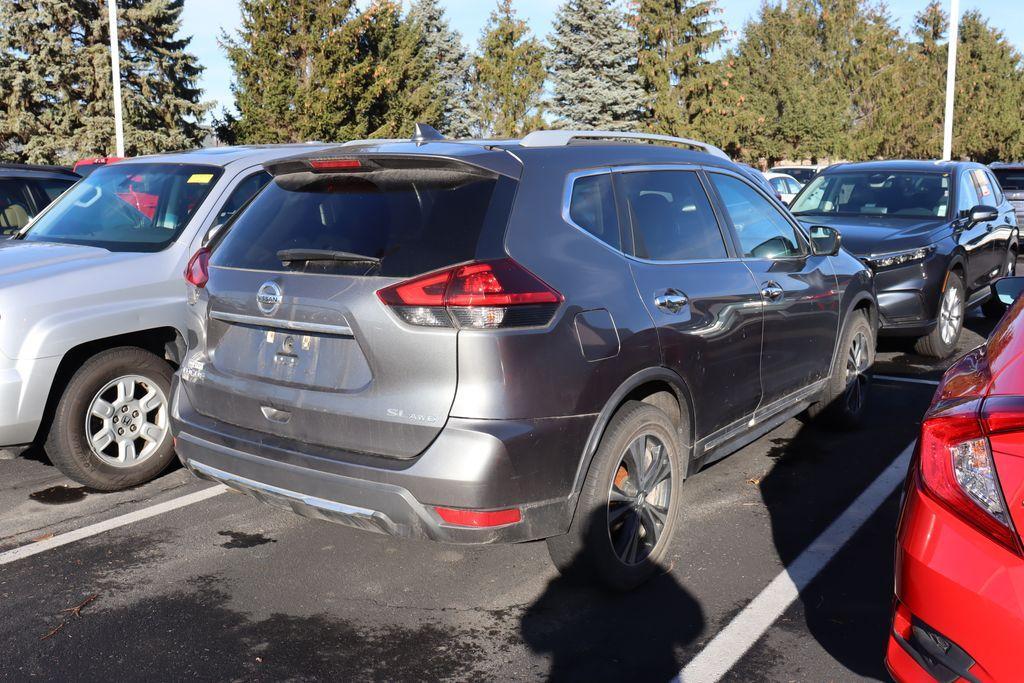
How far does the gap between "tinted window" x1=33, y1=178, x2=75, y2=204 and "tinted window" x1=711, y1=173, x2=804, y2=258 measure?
19.8 feet

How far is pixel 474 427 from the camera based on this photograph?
3332mm

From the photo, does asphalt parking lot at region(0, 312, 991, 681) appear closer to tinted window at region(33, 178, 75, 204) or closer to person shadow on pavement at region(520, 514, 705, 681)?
person shadow on pavement at region(520, 514, 705, 681)

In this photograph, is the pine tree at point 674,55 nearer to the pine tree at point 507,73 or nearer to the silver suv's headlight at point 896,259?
the pine tree at point 507,73

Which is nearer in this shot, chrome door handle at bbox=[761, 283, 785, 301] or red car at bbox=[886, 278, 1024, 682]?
red car at bbox=[886, 278, 1024, 682]

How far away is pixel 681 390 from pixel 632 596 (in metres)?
0.88

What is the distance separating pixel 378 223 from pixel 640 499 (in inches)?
60.7

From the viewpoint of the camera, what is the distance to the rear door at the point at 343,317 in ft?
11.2

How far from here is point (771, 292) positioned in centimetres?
492

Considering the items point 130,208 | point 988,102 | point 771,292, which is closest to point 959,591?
point 771,292

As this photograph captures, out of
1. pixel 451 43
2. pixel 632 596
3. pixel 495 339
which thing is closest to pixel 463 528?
pixel 495 339

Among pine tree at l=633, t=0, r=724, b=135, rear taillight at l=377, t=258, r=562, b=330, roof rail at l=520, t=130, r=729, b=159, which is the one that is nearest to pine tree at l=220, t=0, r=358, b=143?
pine tree at l=633, t=0, r=724, b=135

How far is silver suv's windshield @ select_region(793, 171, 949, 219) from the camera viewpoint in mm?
9594

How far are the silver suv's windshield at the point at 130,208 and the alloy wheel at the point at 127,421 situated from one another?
0.81 meters

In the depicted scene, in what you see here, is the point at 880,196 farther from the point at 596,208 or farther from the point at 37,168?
the point at 37,168
